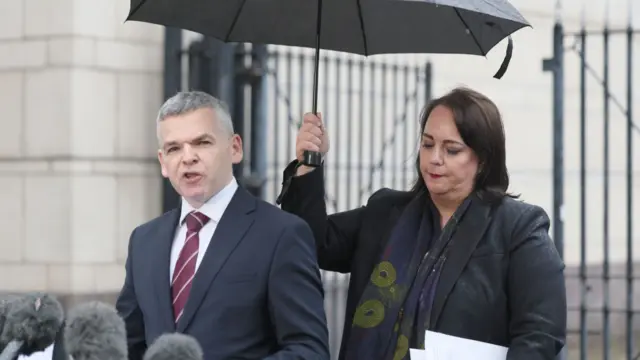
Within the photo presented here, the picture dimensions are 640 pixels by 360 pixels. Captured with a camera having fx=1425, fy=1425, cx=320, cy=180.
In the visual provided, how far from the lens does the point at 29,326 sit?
122 inches

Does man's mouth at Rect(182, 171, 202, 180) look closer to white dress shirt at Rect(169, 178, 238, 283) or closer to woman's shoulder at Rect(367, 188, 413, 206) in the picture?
white dress shirt at Rect(169, 178, 238, 283)

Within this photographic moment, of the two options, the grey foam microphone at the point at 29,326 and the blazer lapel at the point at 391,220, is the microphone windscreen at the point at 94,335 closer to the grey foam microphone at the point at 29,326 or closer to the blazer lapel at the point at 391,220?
the grey foam microphone at the point at 29,326

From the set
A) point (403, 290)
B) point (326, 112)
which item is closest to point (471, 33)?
point (403, 290)

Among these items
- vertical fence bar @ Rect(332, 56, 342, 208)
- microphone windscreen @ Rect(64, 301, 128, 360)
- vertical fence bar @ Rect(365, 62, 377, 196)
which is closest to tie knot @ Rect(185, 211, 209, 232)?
microphone windscreen @ Rect(64, 301, 128, 360)

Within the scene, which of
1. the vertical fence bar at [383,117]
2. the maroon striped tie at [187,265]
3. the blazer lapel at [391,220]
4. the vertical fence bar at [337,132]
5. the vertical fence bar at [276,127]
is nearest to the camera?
the maroon striped tie at [187,265]

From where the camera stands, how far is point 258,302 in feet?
11.7

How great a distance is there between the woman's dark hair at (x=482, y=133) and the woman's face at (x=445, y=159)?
0.02 metres

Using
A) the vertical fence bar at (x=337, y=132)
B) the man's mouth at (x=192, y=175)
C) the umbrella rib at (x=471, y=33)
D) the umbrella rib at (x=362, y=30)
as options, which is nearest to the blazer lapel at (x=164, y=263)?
the man's mouth at (x=192, y=175)

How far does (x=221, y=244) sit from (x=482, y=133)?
785mm

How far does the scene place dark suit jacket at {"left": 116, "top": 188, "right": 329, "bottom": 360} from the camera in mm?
3525

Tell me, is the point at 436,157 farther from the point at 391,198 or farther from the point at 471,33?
the point at 471,33

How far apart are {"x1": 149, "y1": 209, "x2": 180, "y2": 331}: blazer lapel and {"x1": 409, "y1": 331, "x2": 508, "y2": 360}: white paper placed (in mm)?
652

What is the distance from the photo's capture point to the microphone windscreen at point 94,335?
281 cm

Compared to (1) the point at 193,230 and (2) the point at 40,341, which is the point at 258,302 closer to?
(1) the point at 193,230
